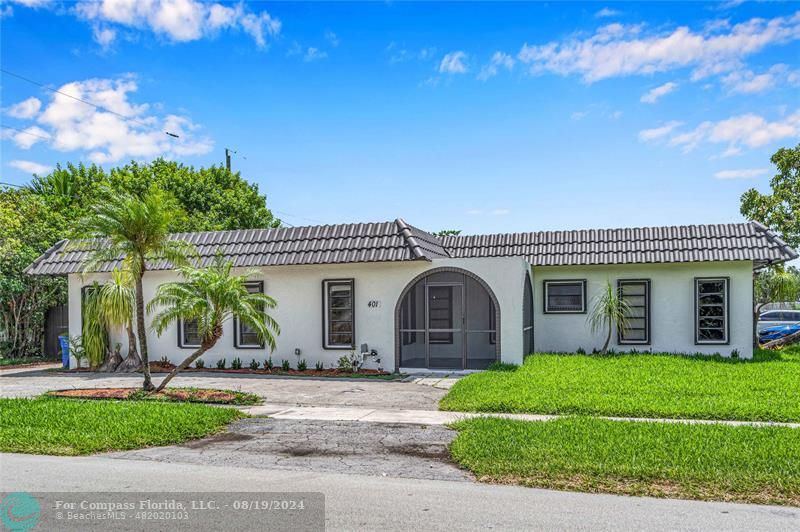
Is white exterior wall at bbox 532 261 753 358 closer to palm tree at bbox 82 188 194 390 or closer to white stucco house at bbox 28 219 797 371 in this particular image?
white stucco house at bbox 28 219 797 371

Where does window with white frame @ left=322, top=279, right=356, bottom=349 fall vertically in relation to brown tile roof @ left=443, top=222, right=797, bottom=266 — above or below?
below

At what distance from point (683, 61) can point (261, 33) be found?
10.0 metres

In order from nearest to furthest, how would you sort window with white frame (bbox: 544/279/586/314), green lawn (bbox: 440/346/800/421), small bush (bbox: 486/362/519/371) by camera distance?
→ 1. green lawn (bbox: 440/346/800/421)
2. small bush (bbox: 486/362/519/371)
3. window with white frame (bbox: 544/279/586/314)

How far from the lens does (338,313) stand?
16125 mm

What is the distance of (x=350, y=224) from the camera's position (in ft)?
54.6

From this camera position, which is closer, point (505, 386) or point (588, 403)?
point (588, 403)

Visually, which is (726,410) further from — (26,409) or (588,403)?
(26,409)

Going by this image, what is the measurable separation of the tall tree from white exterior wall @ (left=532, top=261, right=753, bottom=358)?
860cm

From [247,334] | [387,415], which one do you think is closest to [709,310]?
[387,415]

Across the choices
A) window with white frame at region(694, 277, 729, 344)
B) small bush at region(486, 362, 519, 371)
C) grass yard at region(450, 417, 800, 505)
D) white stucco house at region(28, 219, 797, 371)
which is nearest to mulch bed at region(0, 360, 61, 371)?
white stucco house at region(28, 219, 797, 371)

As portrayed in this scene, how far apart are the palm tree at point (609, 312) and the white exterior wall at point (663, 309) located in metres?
0.22

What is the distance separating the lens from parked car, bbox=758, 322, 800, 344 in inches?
948

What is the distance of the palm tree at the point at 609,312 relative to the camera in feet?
54.7

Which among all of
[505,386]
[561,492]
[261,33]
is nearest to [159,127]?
[261,33]
